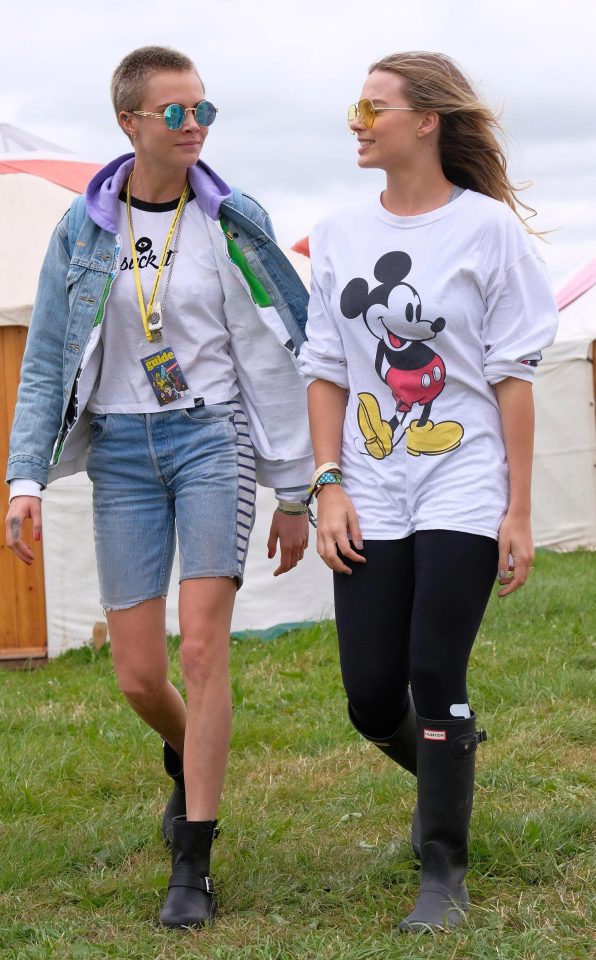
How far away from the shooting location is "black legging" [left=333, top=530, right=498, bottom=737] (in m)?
2.94

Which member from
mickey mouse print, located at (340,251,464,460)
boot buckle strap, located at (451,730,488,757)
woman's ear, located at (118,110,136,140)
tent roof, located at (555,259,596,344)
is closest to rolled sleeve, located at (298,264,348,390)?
mickey mouse print, located at (340,251,464,460)

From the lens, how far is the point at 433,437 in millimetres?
2996

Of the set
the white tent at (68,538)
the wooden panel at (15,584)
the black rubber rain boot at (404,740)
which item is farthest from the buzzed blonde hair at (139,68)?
the wooden panel at (15,584)

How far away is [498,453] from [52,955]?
1.53 m

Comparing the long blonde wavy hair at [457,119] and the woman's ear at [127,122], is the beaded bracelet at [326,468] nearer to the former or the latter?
the long blonde wavy hair at [457,119]

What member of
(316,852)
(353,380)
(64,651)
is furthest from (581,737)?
(64,651)

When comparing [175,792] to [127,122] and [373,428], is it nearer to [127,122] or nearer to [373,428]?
[373,428]

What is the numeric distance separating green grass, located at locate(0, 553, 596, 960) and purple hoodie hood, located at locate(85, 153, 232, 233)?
1739 mm

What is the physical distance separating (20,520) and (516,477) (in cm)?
126

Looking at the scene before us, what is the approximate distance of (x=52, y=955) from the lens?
115 inches

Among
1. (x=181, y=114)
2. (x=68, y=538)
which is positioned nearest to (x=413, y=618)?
(x=181, y=114)

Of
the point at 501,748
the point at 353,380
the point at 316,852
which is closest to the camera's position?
the point at 353,380

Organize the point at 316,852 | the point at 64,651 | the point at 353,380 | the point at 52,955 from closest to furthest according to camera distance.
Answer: the point at 52,955 → the point at 353,380 → the point at 316,852 → the point at 64,651

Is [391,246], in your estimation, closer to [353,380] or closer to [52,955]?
[353,380]
